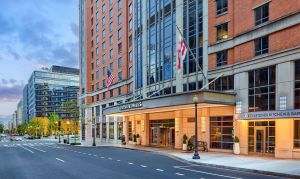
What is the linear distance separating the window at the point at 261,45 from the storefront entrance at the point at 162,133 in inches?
619

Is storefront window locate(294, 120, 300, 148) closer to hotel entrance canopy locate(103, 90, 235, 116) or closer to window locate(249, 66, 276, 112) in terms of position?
window locate(249, 66, 276, 112)

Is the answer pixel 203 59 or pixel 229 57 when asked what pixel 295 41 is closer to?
Result: pixel 229 57

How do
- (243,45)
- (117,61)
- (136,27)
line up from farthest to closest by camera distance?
1. (117,61)
2. (136,27)
3. (243,45)

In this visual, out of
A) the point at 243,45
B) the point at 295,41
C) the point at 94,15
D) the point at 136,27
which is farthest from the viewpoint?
the point at 94,15

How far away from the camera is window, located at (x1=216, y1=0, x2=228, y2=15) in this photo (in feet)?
109

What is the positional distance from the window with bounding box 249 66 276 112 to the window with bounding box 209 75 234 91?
2.88 metres

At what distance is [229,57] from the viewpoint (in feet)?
107

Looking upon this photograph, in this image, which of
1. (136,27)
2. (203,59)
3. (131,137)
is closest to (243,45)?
(203,59)

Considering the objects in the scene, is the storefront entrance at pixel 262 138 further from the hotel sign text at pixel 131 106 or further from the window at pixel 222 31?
the hotel sign text at pixel 131 106

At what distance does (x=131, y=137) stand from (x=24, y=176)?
3434 centimetres

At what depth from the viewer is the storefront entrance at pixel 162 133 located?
1631 inches

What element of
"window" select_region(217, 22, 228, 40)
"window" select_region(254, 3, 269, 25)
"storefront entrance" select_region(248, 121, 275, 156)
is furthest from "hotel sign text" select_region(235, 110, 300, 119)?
"window" select_region(217, 22, 228, 40)

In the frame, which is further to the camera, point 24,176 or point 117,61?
point 117,61

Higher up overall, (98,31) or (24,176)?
(98,31)
